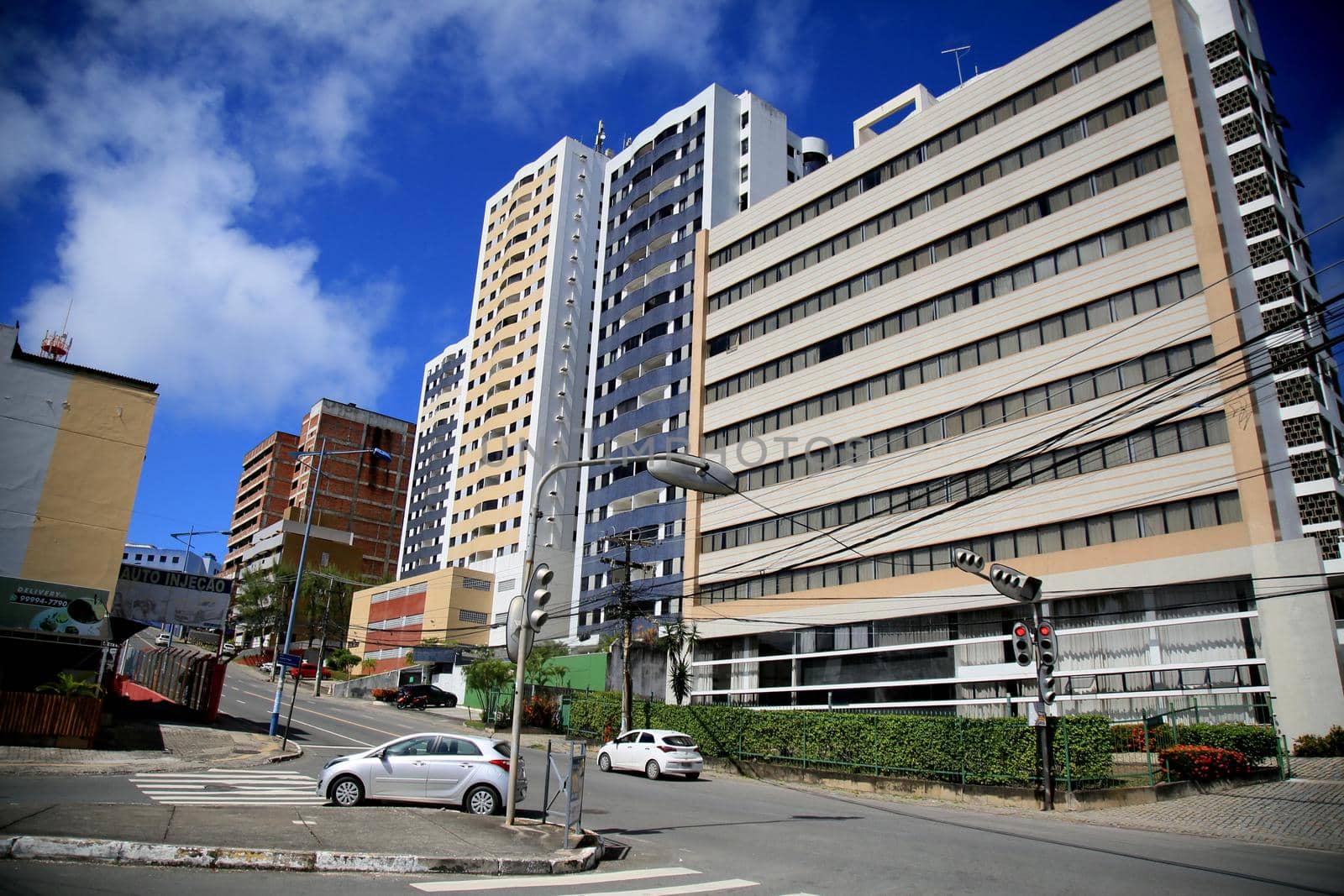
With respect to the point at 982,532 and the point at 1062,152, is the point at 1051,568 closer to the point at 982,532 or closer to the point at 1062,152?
the point at 982,532

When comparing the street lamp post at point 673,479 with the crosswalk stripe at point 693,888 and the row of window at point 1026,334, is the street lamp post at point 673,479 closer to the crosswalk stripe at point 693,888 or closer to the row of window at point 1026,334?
the crosswalk stripe at point 693,888

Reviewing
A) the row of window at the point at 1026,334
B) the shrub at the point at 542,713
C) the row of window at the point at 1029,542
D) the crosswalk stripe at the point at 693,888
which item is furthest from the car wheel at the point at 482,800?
the shrub at the point at 542,713

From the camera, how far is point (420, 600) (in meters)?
76.7

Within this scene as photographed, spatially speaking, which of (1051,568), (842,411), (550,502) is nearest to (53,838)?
(1051,568)

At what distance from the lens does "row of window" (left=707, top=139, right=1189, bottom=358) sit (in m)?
33.8

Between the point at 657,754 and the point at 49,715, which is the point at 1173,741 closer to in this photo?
the point at 657,754

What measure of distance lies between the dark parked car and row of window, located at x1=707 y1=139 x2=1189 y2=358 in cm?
3318

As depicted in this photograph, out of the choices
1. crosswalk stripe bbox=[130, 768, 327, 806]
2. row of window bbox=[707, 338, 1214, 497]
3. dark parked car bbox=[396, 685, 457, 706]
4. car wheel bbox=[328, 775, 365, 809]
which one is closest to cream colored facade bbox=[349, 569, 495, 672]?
dark parked car bbox=[396, 685, 457, 706]

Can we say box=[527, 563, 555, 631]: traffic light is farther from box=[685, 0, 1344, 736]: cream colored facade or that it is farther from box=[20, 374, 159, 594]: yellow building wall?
box=[20, 374, 159, 594]: yellow building wall

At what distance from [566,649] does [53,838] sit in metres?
52.6

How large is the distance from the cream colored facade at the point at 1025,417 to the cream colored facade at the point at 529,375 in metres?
30.2

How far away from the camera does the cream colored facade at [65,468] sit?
24391 millimetres

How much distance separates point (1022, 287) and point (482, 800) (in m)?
31.7

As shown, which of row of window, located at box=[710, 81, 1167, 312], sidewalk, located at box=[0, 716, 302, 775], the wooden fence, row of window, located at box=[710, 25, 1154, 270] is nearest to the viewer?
sidewalk, located at box=[0, 716, 302, 775]
